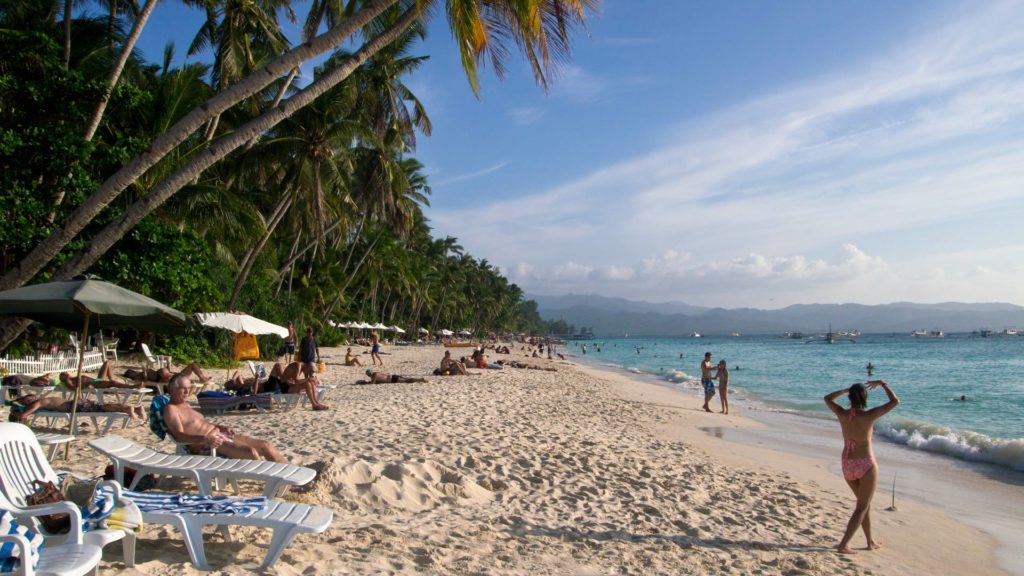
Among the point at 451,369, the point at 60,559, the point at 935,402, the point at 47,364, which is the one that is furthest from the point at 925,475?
the point at 47,364

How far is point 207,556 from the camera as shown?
3.57 metres

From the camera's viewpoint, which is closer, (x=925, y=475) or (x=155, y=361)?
(x=925, y=475)

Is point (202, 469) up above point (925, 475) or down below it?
above

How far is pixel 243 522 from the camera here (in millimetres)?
3299

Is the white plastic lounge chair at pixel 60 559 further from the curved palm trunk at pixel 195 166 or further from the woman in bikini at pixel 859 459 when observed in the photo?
the curved palm trunk at pixel 195 166

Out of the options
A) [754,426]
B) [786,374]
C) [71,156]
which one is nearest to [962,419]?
[754,426]

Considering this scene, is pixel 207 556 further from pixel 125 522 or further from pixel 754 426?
pixel 754 426

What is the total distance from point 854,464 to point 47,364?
14.5 meters

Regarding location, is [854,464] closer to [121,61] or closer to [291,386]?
[291,386]

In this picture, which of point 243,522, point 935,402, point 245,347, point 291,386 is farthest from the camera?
point 935,402

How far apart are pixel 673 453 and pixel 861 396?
3829mm

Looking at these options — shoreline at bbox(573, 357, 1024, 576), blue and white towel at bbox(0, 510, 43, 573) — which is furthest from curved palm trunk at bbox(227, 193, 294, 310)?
blue and white towel at bbox(0, 510, 43, 573)

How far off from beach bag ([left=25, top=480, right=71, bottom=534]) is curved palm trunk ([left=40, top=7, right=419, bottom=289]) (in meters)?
5.31

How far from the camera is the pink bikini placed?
4660mm
